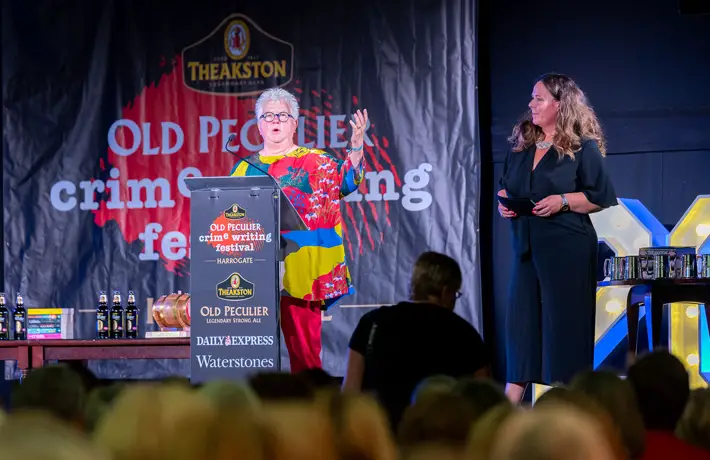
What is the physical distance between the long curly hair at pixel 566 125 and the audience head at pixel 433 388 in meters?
3.20

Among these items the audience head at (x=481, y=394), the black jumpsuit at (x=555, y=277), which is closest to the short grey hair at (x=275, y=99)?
the black jumpsuit at (x=555, y=277)

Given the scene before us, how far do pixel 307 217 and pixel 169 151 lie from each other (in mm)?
2095

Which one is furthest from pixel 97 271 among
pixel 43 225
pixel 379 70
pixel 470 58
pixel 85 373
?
pixel 85 373

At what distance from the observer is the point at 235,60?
683cm

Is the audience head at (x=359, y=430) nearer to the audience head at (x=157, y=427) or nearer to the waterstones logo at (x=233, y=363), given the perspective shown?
the audience head at (x=157, y=427)

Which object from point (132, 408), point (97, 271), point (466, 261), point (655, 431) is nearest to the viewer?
point (132, 408)

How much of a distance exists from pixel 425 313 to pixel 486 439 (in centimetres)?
209

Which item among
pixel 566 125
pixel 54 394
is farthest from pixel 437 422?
pixel 566 125

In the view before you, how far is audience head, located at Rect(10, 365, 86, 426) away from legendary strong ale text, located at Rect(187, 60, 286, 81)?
18.0ft

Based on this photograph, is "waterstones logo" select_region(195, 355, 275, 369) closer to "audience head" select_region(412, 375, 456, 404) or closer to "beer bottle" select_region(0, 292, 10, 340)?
"beer bottle" select_region(0, 292, 10, 340)

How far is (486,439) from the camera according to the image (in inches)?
40.2

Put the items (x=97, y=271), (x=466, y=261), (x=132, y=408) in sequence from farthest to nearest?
(x=97, y=271)
(x=466, y=261)
(x=132, y=408)

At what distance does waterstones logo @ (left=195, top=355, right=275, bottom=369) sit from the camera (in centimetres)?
431

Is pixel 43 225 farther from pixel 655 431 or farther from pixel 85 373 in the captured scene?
pixel 655 431
